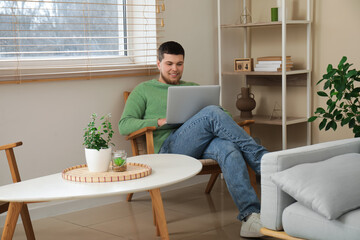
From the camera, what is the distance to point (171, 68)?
3.75 meters

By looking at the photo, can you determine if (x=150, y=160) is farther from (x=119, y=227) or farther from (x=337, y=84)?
(x=337, y=84)

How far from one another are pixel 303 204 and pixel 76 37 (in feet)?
7.11

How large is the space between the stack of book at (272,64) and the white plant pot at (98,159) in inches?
83.1

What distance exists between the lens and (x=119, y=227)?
3.38 meters

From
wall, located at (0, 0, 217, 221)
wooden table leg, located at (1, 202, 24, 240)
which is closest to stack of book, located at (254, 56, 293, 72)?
wall, located at (0, 0, 217, 221)

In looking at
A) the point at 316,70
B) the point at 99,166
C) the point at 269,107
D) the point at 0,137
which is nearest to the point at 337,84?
the point at 316,70

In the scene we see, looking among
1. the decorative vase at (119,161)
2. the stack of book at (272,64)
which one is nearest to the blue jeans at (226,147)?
the decorative vase at (119,161)

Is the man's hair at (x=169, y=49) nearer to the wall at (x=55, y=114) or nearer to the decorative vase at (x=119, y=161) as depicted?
the wall at (x=55, y=114)

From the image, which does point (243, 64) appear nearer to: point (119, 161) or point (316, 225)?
point (119, 161)

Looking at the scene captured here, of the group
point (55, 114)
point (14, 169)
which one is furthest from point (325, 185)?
point (55, 114)

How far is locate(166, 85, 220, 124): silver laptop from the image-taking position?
3.28 meters

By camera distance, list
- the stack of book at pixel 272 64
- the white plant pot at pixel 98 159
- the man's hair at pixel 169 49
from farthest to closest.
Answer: the stack of book at pixel 272 64, the man's hair at pixel 169 49, the white plant pot at pixel 98 159

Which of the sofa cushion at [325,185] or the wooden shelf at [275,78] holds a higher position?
the wooden shelf at [275,78]

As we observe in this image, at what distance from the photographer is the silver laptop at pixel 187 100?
10.8ft
